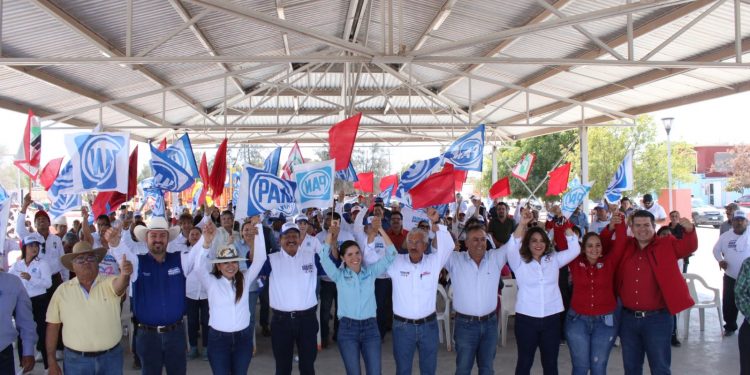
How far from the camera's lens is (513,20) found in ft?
32.0

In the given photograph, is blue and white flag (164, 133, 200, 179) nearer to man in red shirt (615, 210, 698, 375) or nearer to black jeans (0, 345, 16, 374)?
black jeans (0, 345, 16, 374)

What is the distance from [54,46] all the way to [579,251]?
8.23 m

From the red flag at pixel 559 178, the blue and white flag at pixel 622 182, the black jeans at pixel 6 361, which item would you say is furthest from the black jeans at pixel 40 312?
the red flag at pixel 559 178

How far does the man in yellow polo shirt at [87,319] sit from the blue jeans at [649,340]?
374 centimetres

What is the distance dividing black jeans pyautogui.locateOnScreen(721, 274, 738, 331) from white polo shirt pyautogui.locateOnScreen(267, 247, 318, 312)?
5.22 m

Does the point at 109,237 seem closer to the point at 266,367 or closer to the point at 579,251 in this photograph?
the point at 266,367

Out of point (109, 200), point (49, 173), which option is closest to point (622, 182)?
point (109, 200)

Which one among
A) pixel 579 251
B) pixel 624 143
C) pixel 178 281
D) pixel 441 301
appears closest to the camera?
pixel 178 281

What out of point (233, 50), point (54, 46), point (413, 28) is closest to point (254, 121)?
point (233, 50)

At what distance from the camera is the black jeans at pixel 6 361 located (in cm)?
383

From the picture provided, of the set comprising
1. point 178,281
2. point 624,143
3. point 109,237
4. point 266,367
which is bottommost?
point 266,367

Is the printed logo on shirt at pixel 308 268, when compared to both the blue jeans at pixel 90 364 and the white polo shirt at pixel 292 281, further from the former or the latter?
the blue jeans at pixel 90 364

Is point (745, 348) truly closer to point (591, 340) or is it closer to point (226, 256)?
point (591, 340)

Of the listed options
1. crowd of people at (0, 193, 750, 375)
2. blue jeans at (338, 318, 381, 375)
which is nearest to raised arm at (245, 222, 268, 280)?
crowd of people at (0, 193, 750, 375)
